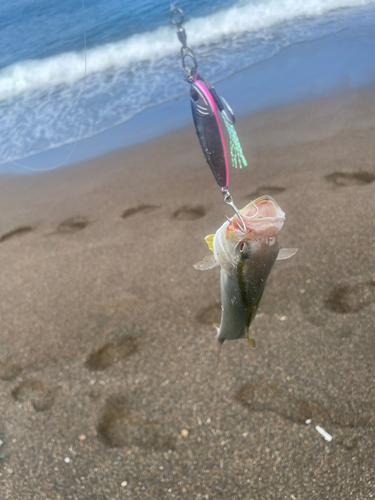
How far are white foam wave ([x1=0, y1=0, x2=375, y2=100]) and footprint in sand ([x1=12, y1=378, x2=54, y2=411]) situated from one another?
967 centimetres

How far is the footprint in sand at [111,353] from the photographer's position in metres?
3.92

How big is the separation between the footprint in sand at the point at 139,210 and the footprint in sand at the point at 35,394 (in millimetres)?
2775

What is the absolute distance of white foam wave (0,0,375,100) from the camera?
1147 cm

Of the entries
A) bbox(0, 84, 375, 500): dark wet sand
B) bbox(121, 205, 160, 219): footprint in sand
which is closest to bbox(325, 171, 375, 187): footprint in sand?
bbox(0, 84, 375, 500): dark wet sand

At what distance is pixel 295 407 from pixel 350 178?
3.51 meters

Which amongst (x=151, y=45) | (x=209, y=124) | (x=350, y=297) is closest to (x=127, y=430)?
(x=350, y=297)

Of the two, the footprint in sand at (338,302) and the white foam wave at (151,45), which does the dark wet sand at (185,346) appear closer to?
the footprint in sand at (338,302)

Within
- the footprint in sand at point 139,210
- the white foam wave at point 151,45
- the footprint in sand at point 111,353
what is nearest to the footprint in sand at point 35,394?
the footprint in sand at point 111,353

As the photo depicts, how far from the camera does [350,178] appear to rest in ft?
18.1

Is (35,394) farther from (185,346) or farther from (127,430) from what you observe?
(185,346)

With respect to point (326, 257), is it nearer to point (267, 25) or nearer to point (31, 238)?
point (31, 238)

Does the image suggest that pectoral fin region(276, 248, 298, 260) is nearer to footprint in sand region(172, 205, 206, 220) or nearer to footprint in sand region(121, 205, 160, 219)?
footprint in sand region(172, 205, 206, 220)

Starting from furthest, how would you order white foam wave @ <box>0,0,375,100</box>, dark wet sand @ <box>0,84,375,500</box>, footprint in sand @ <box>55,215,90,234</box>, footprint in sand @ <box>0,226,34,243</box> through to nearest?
white foam wave @ <box>0,0,375,100</box> < footprint in sand @ <box>0,226,34,243</box> < footprint in sand @ <box>55,215,90,234</box> < dark wet sand @ <box>0,84,375,500</box>

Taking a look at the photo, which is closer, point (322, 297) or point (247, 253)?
point (247, 253)
